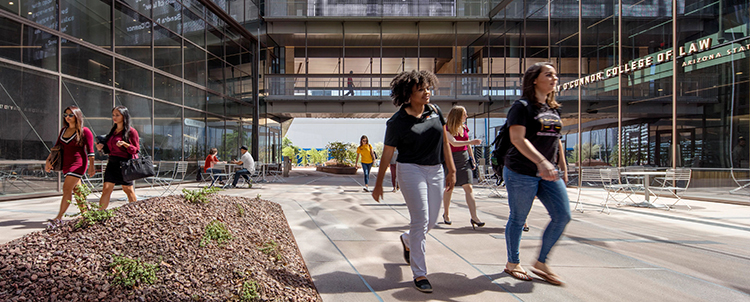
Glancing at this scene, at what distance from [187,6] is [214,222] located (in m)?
13.0

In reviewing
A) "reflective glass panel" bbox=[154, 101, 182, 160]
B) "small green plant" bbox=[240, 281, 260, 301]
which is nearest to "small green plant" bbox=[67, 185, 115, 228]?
"small green plant" bbox=[240, 281, 260, 301]

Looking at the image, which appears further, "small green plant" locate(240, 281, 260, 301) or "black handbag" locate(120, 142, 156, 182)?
"black handbag" locate(120, 142, 156, 182)

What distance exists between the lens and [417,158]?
2.83 meters

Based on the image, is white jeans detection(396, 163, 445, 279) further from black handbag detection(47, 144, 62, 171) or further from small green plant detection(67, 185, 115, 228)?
black handbag detection(47, 144, 62, 171)

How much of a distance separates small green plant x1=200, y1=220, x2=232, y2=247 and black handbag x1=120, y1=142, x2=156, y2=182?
2111mm

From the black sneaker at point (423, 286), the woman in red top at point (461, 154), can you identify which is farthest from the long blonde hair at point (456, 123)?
the black sneaker at point (423, 286)

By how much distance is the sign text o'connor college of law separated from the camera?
9047 mm

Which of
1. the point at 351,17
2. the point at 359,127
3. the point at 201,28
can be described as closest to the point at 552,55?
the point at 351,17

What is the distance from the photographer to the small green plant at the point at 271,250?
325 cm

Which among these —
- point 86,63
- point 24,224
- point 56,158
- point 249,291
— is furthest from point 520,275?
point 86,63

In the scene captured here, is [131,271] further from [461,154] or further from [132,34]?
[132,34]

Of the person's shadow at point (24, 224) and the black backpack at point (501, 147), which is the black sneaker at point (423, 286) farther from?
the person's shadow at point (24, 224)

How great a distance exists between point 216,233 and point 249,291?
1.03 metres

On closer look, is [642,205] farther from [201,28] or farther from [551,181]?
[201,28]
